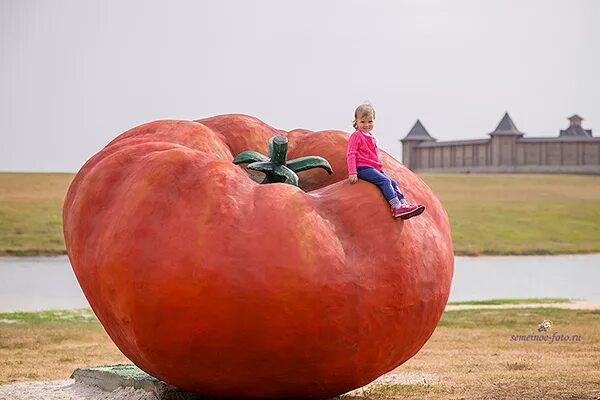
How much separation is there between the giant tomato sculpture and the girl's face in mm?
379

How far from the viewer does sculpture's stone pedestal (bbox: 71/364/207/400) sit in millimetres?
6934

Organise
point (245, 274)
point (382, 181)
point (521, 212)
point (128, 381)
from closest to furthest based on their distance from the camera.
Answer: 1. point (245, 274)
2. point (382, 181)
3. point (128, 381)
4. point (521, 212)

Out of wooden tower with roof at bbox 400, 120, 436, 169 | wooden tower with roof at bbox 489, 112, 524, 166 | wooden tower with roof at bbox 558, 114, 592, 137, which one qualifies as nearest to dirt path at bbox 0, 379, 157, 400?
wooden tower with roof at bbox 489, 112, 524, 166

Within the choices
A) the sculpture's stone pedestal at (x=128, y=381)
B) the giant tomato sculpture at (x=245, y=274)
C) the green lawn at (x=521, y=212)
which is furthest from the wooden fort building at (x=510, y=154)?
the giant tomato sculpture at (x=245, y=274)

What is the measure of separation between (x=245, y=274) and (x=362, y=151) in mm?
1218

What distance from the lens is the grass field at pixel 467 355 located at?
8.07 metres

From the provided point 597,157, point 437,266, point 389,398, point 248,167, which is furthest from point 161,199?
point 597,157

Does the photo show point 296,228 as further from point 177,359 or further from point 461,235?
point 461,235

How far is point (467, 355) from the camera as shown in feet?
36.1

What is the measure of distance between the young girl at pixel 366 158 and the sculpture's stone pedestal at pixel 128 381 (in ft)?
6.30

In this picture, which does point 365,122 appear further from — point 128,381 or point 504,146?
point 504,146

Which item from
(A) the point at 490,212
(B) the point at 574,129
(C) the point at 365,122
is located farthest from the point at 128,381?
(B) the point at 574,129

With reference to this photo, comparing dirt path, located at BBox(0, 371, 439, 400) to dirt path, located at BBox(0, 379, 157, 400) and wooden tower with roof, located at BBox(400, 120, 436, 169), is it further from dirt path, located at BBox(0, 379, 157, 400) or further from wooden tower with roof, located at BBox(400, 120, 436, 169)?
wooden tower with roof, located at BBox(400, 120, 436, 169)

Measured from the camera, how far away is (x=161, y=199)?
5918 mm
